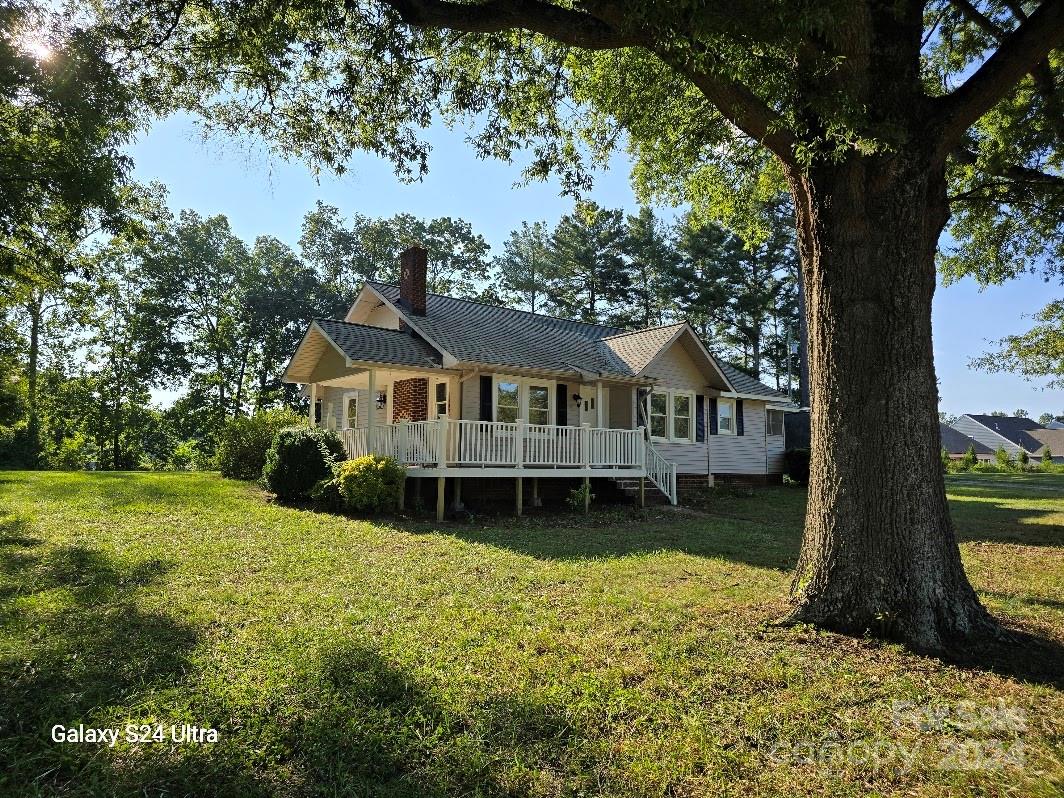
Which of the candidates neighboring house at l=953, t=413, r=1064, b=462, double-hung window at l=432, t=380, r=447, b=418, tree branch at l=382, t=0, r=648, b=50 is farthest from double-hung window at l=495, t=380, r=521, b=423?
neighboring house at l=953, t=413, r=1064, b=462

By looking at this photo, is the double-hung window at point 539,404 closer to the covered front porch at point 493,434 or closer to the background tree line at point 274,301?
the covered front porch at point 493,434

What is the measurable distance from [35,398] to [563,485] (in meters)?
23.7

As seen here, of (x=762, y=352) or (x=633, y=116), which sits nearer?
(x=633, y=116)

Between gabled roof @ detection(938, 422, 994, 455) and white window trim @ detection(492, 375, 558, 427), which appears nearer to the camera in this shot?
white window trim @ detection(492, 375, 558, 427)

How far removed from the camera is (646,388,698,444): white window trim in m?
18.4

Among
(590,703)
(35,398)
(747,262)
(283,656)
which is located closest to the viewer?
(590,703)

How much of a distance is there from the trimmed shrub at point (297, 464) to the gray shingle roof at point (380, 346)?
2.26 metres

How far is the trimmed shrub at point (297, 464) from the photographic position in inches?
506

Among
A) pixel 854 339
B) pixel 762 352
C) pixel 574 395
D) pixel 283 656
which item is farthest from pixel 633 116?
pixel 762 352

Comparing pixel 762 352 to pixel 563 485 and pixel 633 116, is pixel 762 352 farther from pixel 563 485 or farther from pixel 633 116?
pixel 633 116

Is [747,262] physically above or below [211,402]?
above

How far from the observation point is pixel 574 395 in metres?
16.3

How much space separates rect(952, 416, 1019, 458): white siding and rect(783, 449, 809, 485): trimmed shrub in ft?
153

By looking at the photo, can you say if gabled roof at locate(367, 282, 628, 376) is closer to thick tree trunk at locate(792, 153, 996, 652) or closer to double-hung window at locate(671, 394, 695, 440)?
double-hung window at locate(671, 394, 695, 440)
